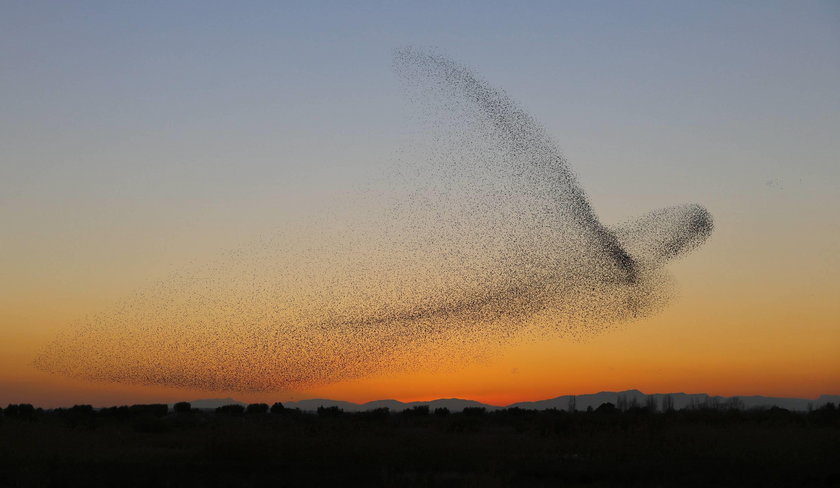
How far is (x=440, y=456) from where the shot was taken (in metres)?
32.2

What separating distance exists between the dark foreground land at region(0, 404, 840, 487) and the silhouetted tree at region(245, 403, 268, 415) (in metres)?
23.6

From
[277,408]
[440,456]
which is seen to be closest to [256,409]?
[277,408]

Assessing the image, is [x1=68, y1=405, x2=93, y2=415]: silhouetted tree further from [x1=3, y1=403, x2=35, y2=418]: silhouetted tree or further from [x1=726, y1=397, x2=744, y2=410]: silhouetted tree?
[x1=726, y1=397, x2=744, y2=410]: silhouetted tree

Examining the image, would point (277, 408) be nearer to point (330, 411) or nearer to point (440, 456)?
point (330, 411)

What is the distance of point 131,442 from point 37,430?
410 cm

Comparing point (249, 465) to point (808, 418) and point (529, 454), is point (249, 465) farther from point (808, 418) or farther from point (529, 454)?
point (808, 418)

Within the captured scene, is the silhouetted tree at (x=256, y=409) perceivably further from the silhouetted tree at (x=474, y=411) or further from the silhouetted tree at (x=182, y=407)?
the silhouetted tree at (x=474, y=411)

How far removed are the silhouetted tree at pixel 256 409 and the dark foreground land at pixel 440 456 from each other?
2356cm

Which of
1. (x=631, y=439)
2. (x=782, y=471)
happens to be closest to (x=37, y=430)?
(x=631, y=439)

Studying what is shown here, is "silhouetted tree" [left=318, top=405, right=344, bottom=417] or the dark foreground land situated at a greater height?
"silhouetted tree" [left=318, top=405, right=344, bottom=417]

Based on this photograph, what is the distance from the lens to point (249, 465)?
1162 inches

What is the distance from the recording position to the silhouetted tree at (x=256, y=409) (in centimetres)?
7141

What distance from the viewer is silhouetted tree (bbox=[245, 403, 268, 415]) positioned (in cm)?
7141

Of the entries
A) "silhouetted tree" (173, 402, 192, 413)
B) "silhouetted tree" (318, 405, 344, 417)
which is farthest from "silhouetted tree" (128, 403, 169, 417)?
"silhouetted tree" (318, 405, 344, 417)
